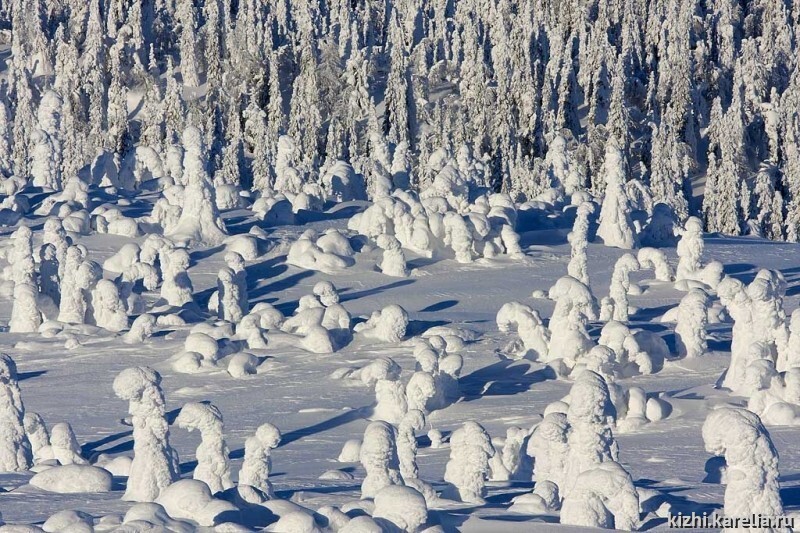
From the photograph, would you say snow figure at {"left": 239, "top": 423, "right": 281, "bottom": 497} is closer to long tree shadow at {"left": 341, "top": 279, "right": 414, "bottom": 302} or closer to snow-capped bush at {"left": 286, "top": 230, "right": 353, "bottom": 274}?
long tree shadow at {"left": 341, "top": 279, "right": 414, "bottom": 302}

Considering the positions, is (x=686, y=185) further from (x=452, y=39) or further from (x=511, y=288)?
(x=511, y=288)

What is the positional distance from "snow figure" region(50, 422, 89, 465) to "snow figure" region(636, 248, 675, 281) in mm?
12458

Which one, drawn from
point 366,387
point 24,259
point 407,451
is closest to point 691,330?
point 366,387

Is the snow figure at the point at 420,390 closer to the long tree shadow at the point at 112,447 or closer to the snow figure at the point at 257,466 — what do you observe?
the long tree shadow at the point at 112,447

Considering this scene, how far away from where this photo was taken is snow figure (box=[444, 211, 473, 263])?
26719 mm

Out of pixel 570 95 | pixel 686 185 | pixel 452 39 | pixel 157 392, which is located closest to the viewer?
pixel 157 392

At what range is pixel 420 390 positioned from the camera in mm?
17859

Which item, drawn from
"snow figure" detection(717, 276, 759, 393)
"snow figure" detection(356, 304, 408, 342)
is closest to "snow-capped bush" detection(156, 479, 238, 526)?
"snow figure" detection(717, 276, 759, 393)

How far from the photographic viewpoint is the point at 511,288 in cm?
2530

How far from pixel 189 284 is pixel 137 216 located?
5.11 metres

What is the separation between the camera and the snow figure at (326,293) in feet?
76.8

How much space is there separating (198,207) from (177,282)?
365cm

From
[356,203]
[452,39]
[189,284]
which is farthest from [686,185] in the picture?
[189,284]

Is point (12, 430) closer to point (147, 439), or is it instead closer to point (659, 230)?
point (147, 439)
